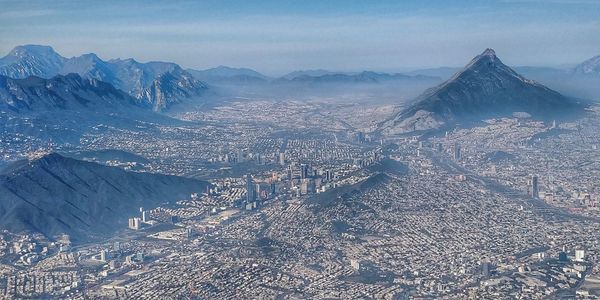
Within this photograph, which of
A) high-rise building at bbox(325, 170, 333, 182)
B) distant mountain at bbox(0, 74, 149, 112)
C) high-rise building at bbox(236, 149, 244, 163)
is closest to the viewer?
high-rise building at bbox(325, 170, 333, 182)

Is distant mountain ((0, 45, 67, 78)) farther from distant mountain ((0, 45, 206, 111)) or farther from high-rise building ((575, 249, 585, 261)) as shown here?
high-rise building ((575, 249, 585, 261))

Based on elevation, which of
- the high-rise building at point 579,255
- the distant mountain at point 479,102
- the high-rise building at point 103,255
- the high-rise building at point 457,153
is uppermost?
the distant mountain at point 479,102

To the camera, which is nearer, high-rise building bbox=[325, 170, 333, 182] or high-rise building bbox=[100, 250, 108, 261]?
high-rise building bbox=[100, 250, 108, 261]

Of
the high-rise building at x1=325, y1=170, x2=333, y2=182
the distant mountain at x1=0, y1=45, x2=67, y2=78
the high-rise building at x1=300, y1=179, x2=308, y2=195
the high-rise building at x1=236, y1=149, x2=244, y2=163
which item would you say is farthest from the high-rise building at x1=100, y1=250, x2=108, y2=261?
the distant mountain at x1=0, y1=45, x2=67, y2=78

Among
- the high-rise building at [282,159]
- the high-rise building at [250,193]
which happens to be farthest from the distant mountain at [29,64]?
the high-rise building at [250,193]

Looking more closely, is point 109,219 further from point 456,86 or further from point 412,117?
point 456,86

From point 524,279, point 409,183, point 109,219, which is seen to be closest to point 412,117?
point 409,183

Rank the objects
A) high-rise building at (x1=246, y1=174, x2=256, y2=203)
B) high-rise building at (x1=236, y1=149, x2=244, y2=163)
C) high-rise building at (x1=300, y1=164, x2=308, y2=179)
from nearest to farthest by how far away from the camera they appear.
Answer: high-rise building at (x1=246, y1=174, x2=256, y2=203)
high-rise building at (x1=300, y1=164, x2=308, y2=179)
high-rise building at (x1=236, y1=149, x2=244, y2=163)

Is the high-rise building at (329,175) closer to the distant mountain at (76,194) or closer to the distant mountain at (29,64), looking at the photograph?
the distant mountain at (76,194)
